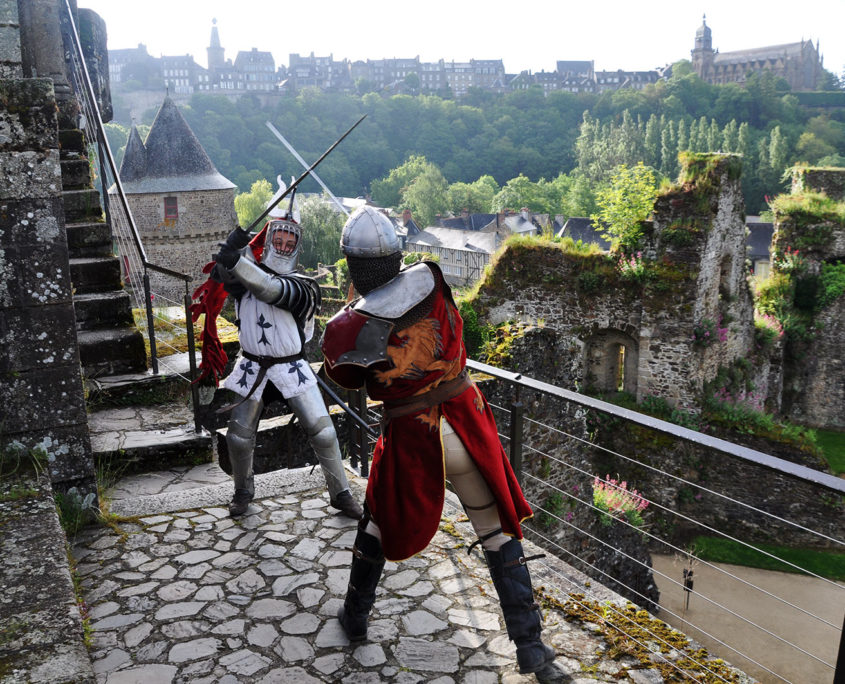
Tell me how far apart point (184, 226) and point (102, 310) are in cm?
2633

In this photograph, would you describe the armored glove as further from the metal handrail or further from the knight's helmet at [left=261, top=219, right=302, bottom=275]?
the metal handrail

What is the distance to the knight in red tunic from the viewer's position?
10.7 ft

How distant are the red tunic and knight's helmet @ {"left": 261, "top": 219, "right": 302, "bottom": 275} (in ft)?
5.46

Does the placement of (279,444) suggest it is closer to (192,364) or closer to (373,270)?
(192,364)

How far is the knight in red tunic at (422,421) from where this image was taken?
325cm

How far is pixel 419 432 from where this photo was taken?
329 centimetres

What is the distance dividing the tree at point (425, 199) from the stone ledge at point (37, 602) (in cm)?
7127

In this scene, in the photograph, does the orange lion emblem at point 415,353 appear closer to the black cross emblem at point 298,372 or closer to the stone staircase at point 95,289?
the black cross emblem at point 298,372

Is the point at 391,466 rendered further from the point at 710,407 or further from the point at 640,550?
the point at 710,407

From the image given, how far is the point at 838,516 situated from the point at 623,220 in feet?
23.3

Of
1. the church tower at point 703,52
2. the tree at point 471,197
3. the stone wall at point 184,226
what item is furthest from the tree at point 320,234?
the church tower at point 703,52

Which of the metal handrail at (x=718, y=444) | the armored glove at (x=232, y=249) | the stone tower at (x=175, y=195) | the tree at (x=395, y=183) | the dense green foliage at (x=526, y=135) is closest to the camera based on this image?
the metal handrail at (x=718, y=444)

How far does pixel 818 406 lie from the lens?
72.8 feet

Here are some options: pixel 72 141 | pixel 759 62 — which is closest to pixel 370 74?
pixel 759 62
